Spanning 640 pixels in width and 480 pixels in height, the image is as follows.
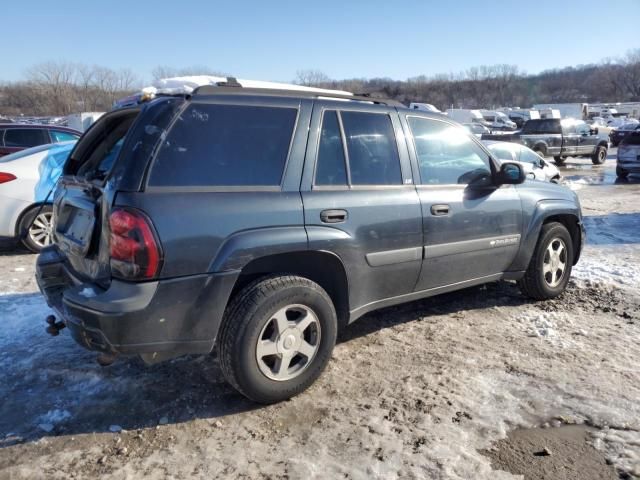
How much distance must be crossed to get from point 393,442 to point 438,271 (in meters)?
1.55

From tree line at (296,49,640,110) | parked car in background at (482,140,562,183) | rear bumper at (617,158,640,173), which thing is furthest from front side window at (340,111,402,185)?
tree line at (296,49,640,110)

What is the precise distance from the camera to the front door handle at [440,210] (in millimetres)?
3846

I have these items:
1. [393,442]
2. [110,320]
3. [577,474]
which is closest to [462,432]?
[393,442]

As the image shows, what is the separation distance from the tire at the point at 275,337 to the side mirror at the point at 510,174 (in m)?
1.97

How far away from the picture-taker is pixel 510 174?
4305mm

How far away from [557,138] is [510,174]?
722 inches

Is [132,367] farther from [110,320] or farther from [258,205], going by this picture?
[258,205]

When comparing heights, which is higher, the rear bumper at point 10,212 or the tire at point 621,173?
the rear bumper at point 10,212

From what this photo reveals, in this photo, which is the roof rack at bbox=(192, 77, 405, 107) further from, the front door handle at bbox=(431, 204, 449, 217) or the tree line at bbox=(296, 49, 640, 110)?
the tree line at bbox=(296, 49, 640, 110)

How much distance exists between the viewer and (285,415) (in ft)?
10.2

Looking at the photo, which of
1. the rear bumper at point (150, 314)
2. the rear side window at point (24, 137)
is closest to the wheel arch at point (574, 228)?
the rear bumper at point (150, 314)

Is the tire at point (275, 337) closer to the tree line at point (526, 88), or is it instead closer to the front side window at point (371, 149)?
the front side window at point (371, 149)

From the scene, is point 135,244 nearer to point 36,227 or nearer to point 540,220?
point 540,220

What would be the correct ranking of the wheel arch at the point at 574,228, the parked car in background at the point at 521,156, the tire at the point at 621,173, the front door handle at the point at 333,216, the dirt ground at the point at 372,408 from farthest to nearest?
the tire at the point at 621,173
the parked car in background at the point at 521,156
the wheel arch at the point at 574,228
the front door handle at the point at 333,216
the dirt ground at the point at 372,408
